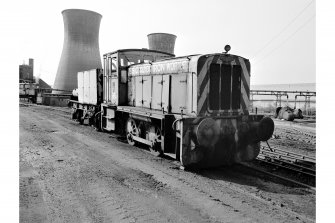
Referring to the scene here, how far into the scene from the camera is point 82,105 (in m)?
13.0

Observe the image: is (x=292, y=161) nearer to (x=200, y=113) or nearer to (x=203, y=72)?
(x=200, y=113)

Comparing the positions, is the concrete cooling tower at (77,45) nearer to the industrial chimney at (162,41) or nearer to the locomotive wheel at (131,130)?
the industrial chimney at (162,41)

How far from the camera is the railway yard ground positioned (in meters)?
3.79

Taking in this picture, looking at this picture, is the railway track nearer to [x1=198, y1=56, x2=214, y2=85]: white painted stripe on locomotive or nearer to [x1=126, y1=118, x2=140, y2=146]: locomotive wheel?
[x1=198, y1=56, x2=214, y2=85]: white painted stripe on locomotive

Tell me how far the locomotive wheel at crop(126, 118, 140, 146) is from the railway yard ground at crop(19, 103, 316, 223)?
82 cm

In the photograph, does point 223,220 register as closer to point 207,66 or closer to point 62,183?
point 62,183

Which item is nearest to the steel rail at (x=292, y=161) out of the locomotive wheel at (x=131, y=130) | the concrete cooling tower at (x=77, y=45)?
the locomotive wheel at (x=131, y=130)

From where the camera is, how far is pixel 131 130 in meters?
8.34

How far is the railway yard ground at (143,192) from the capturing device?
379cm

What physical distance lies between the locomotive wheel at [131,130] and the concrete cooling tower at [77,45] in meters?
22.5

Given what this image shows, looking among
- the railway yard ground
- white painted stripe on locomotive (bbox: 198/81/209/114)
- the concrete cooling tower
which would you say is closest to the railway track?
the railway yard ground

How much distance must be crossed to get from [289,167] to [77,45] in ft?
89.1

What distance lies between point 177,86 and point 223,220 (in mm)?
3747

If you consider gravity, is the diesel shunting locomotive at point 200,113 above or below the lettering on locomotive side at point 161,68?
below
